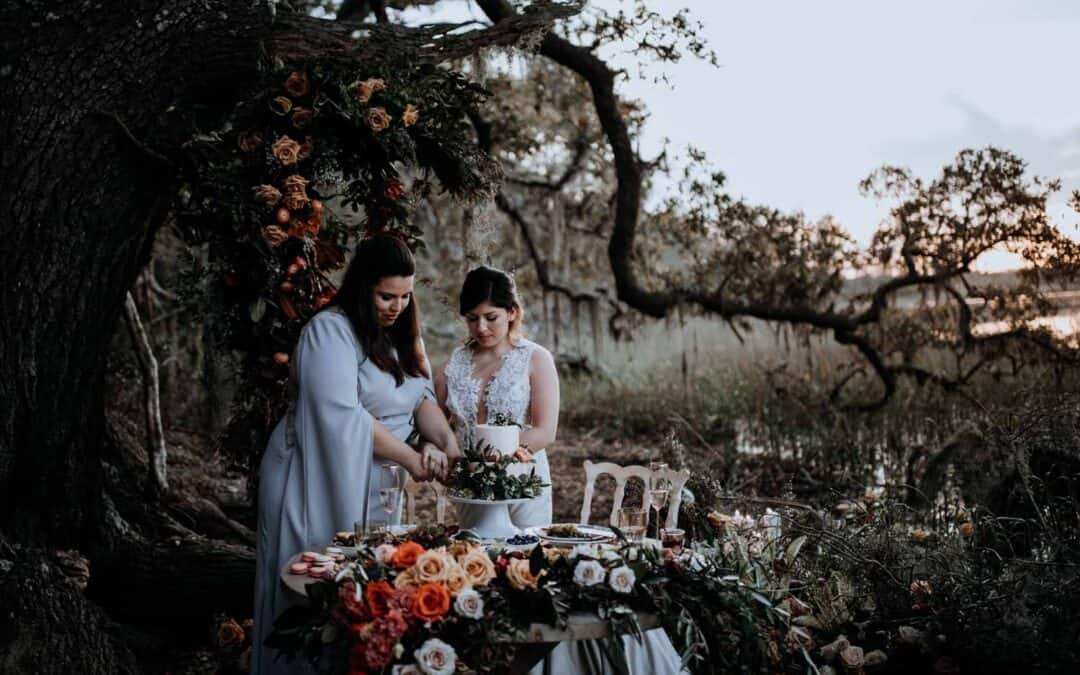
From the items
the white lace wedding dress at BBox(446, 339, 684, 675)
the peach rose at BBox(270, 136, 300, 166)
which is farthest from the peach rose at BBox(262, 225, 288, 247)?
the white lace wedding dress at BBox(446, 339, 684, 675)

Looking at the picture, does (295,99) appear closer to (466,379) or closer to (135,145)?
(135,145)

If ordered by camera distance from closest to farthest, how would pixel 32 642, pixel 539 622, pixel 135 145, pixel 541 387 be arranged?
pixel 539 622, pixel 32 642, pixel 135 145, pixel 541 387

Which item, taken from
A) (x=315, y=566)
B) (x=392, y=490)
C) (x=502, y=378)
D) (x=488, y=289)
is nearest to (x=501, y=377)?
(x=502, y=378)

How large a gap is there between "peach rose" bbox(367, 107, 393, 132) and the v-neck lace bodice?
3.59ft

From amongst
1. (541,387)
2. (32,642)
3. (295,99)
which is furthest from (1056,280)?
(32,642)

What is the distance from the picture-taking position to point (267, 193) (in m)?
4.30

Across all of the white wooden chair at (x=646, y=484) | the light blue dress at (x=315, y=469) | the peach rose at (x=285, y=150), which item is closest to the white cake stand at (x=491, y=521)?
the light blue dress at (x=315, y=469)

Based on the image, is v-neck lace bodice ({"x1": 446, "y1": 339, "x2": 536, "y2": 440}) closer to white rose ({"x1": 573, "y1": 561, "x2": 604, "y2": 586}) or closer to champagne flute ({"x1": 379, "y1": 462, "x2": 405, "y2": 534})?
champagne flute ({"x1": 379, "y1": 462, "x2": 405, "y2": 534})

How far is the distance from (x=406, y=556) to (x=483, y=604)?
0.88 feet

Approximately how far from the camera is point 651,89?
7.17m

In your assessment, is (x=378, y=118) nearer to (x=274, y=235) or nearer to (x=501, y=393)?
(x=274, y=235)

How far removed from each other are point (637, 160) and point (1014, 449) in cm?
372

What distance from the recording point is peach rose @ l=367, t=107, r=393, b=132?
173 inches

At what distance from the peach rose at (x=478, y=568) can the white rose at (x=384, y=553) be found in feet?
0.66
